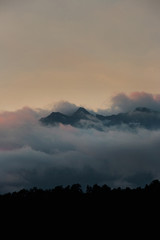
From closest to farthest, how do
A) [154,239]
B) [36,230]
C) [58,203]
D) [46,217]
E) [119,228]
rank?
[154,239] < [119,228] < [36,230] < [46,217] < [58,203]

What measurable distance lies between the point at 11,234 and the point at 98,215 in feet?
113

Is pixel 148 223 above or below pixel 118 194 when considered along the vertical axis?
below

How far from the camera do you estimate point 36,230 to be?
573 ft

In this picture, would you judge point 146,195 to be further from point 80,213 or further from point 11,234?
point 11,234

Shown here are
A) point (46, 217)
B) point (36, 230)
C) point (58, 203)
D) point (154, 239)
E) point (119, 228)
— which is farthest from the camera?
point (58, 203)

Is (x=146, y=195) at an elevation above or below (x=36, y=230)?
above

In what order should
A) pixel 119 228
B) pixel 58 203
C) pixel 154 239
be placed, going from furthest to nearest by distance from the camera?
pixel 58 203
pixel 119 228
pixel 154 239

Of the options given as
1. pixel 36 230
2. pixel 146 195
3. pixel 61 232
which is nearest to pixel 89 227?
pixel 61 232

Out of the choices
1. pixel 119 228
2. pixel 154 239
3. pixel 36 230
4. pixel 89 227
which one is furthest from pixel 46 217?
pixel 154 239

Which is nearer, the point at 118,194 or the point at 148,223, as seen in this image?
the point at 148,223

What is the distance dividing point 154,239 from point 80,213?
141 ft

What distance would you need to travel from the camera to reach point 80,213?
606 feet

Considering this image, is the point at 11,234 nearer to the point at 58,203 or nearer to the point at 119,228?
the point at 58,203

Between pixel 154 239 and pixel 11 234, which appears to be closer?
pixel 154 239
